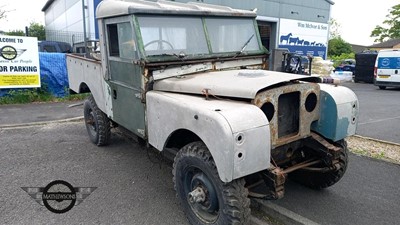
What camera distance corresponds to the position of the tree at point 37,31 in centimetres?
3662

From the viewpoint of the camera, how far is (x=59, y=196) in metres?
3.98

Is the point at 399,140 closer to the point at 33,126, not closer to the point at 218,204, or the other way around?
the point at 218,204

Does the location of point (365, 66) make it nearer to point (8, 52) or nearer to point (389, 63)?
point (389, 63)

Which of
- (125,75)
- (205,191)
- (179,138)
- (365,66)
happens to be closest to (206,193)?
(205,191)

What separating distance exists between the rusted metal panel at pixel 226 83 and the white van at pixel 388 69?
14.3 metres

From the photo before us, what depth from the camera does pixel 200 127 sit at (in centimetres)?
278

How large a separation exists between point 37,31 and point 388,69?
37.9 m

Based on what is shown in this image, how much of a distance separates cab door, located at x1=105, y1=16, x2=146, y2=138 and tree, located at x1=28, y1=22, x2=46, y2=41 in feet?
115

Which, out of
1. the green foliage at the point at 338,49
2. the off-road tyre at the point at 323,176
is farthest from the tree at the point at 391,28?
the off-road tyre at the point at 323,176

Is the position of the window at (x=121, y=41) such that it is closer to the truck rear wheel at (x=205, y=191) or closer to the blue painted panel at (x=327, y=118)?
the truck rear wheel at (x=205, y=191)

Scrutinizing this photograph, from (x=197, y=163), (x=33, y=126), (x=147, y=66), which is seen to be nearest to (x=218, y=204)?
(x=197, y=163)

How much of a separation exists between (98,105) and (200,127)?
3.13 meters

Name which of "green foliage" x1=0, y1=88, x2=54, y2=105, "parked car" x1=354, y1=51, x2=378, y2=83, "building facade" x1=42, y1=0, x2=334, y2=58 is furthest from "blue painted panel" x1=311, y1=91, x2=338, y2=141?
"parked car" x1=354, y1=51, x2=378, y2=83

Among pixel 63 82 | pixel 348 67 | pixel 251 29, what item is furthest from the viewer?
pixel 348 67
